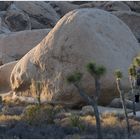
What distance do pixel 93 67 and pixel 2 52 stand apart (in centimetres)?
2036

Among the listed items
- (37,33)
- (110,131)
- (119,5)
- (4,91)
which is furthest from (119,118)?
(119,5)

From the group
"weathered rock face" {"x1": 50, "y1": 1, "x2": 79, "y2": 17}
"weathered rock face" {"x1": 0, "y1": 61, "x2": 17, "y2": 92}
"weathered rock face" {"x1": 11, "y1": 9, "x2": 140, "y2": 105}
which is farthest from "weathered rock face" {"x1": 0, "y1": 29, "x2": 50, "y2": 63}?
"weathered rock face" {"x1": 50, "y1": 1, "x2": 79, "y2": 17}

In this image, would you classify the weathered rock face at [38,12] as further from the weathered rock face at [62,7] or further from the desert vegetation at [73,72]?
the desert vegetation at [73,72]

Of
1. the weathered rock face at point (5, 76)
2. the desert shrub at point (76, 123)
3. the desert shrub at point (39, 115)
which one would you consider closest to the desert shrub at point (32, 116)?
the desert shrub at point (39, 115)

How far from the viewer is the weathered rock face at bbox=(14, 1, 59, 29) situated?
159 feet

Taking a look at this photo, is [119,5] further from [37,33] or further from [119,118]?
[119,118]

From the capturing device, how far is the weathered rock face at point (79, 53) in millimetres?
24641

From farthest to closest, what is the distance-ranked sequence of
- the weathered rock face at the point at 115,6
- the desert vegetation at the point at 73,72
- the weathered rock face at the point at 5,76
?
the weathered rock face at the point at 115,6
the weathered rock face at the point at 5,76
the desert vegetation at the point at 73,72

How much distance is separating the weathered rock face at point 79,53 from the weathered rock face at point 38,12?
72.5 ft

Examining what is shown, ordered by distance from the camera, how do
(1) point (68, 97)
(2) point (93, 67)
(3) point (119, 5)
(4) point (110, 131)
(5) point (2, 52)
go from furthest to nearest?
(3) point (119, 5) → (5) point (2, 52) → (1) point (68, 97) → (4) point (110, 131) → (2) point (93, 67)

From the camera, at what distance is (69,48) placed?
25.0 metres

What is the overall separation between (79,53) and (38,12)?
24370 mm

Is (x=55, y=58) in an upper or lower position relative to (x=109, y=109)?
upper

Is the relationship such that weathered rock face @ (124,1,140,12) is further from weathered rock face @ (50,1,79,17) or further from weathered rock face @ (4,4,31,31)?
weathered rock face @ (4,4,31,31)
